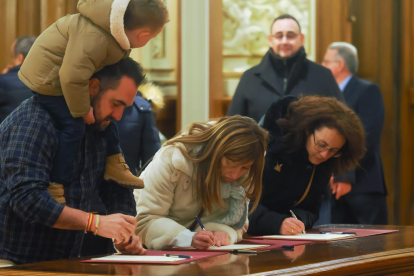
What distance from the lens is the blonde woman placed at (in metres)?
3.04

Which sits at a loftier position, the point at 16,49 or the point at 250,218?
the point at 16,49

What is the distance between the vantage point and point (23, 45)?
184 inches

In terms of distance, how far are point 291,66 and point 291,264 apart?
276cm

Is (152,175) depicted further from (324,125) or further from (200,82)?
(200,82)

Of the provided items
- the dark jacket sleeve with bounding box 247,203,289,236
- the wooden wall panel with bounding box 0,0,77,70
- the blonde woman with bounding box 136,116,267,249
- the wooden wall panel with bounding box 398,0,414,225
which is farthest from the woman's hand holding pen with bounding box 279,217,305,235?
the wooden wall panel with bounding box 398,0,414,225

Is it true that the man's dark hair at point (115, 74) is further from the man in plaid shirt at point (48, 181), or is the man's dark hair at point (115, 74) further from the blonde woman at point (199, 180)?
the blonde woman at point (199, 180)

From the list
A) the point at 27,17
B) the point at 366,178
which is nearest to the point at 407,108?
the point at 366,178

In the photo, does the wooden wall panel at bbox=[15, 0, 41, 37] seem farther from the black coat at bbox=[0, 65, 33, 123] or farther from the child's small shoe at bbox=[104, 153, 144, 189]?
the child's small shoe at bbox=[104, 153, 144, 189]

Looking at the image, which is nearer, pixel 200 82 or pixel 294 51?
pixel 294 51

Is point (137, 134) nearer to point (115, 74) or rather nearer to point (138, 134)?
point (138, 134)

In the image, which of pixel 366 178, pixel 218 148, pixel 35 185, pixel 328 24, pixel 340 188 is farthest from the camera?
pixel 328 24

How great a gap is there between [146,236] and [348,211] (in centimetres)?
284

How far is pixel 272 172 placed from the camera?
3742mm

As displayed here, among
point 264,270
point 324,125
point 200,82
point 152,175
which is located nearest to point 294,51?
point 200,82
